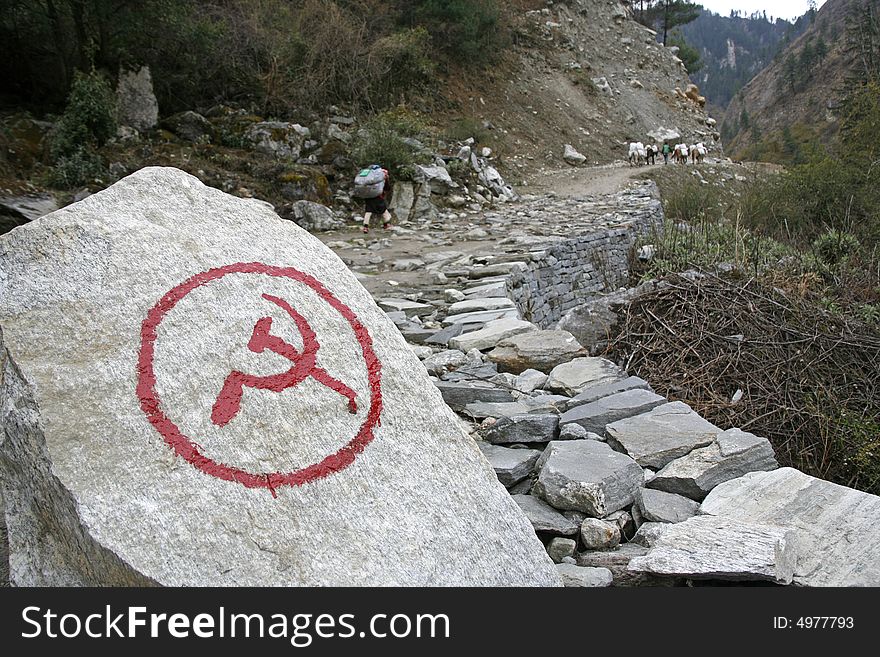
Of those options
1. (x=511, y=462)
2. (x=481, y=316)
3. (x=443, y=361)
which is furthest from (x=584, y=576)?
(x=481, y=316)

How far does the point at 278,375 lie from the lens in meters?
1.96

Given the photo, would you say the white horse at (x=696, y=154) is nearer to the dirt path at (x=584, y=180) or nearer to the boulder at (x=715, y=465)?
the dirt path at (x=584, y=180)

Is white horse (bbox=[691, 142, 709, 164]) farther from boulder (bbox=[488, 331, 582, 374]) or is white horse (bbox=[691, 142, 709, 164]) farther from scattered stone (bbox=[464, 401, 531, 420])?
scattered stone (bbox=[464, 401, 531, 420])

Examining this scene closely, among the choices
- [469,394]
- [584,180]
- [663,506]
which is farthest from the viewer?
[584,180]

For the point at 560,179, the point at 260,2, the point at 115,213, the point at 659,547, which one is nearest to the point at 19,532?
the point at 115,213

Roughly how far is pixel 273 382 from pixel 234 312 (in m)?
0.27

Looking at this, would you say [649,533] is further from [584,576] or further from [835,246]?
[835,246]

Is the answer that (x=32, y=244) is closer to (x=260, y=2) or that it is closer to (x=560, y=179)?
(x=260, y=2)

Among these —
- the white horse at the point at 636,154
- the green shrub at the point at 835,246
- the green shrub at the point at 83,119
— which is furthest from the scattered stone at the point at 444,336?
the white horse at the point at 636,154

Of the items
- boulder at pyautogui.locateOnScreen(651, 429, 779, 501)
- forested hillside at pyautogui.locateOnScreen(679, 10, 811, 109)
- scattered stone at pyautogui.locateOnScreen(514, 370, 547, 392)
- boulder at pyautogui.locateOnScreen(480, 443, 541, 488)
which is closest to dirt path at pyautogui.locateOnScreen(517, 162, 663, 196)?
scattered stone at pyautogui.locateOnScreen(514, 370, 547, 392)

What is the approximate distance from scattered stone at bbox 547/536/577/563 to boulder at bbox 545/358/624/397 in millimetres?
1529

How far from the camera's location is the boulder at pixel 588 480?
8.04ft

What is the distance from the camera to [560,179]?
16969 millimetres

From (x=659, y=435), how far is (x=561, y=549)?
102 centimetres
